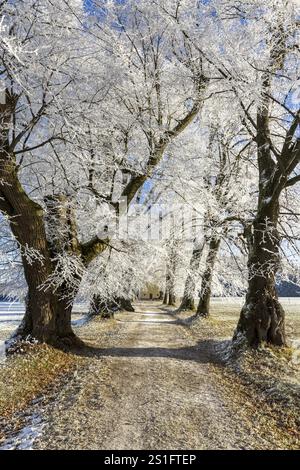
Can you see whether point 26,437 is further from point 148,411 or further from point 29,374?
point 29,374

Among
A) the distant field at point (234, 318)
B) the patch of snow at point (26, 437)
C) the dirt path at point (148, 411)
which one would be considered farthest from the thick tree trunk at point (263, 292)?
the patch of snow at point (26, 437)

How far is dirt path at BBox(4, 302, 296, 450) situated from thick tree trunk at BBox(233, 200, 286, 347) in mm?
1547

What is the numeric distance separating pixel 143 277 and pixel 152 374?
4928 millimetres

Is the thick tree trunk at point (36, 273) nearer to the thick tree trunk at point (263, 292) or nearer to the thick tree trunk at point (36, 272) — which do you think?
the thick tree trunk at point (36, 272)

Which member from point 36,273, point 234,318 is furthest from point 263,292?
point 234,318

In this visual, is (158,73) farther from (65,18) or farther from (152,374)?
(152,374)

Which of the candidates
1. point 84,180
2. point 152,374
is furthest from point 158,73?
point 152,374

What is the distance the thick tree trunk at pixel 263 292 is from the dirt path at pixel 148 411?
1.55 meters

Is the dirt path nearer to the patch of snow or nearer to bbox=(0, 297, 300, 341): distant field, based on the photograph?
the patch of snow

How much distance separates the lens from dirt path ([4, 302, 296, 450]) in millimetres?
5102

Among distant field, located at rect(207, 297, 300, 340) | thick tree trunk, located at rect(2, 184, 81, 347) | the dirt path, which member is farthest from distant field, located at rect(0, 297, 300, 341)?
the dirt path

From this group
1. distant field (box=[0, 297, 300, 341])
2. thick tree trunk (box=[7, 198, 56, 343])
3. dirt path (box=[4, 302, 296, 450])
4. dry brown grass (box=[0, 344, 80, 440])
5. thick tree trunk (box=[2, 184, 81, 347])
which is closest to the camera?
dirt path (box=[4, 302, 296, 450])

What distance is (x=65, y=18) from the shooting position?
8.75 meters

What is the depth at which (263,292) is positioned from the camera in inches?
425
